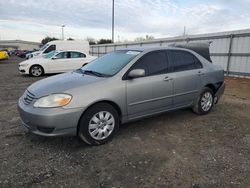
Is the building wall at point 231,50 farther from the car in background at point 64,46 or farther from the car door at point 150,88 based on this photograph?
the car in background at point 64,46

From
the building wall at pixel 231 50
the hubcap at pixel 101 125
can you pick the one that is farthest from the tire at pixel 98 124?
the building wall at pixel 231 50

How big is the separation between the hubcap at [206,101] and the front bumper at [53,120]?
3052 mm

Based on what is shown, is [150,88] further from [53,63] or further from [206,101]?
[53,63]

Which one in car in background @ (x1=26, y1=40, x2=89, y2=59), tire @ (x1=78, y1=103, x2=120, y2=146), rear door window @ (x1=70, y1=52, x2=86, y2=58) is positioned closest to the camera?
tire @ (x1=78, y1=103, x2=120, y2=146)

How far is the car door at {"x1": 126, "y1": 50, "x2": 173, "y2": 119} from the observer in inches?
157

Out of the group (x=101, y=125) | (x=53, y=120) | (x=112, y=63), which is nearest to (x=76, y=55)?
(x=112, y=63)

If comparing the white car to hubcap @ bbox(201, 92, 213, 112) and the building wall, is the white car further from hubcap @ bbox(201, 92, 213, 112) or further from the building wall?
hubcap @ bbox(201, 92, 213, 112)

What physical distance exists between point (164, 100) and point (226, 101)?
10.8ft

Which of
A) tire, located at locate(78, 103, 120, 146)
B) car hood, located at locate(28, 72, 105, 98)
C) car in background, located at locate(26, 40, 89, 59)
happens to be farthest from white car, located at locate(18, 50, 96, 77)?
tire, located at locate(78, 103, 120, 146)

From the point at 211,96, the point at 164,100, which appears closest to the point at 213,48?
the point at 211,96

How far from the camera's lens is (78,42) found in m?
21.4

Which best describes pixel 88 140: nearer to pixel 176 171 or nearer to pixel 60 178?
pixel 60 178

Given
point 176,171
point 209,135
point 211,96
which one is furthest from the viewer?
point 211,96

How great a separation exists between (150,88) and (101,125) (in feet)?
3.79
